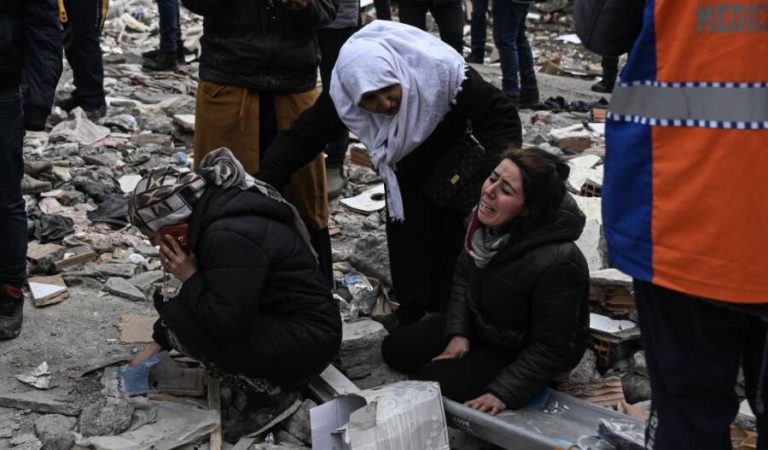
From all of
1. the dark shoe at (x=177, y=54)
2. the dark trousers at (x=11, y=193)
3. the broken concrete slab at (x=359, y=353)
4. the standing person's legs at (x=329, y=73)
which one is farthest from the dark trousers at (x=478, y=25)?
the dark trousers at (x=11, y=193)

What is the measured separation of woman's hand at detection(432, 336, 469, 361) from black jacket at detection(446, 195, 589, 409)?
16 centimetres

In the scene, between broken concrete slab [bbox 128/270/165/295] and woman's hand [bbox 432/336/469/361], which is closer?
woman's hand [bbox 432/336/469/361]

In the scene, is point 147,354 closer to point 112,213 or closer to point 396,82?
point 396,82

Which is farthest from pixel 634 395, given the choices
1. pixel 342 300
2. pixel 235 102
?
pixel 235 102

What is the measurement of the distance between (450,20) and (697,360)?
6.95 meters

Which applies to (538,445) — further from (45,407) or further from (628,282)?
(45,407)

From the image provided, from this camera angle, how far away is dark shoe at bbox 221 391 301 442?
3.84 metres

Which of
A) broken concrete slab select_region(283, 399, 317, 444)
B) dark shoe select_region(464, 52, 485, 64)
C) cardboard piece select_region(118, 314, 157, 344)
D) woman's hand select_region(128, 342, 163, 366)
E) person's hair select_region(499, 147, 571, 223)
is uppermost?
person's hair select_region(499, 147, 571, 223)

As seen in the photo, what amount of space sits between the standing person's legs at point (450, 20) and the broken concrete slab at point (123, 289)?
4.44m

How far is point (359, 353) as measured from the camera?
4.32 meters

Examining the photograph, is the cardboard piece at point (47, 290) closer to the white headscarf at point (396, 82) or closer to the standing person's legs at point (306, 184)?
the standing person's legs at point (306, 184)

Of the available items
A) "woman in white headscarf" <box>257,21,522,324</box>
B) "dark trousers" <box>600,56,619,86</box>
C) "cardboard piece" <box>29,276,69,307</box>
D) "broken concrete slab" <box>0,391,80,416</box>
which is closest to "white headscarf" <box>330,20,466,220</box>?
"woman in white headscarf" <box>257,21,522,324</box>

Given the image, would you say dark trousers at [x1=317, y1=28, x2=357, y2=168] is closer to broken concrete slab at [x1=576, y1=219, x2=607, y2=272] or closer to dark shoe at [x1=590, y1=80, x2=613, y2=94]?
broken concrete slab at [x1=576, y1=219, x2=607, y2=272]

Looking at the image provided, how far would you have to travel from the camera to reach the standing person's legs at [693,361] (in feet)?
7.18
